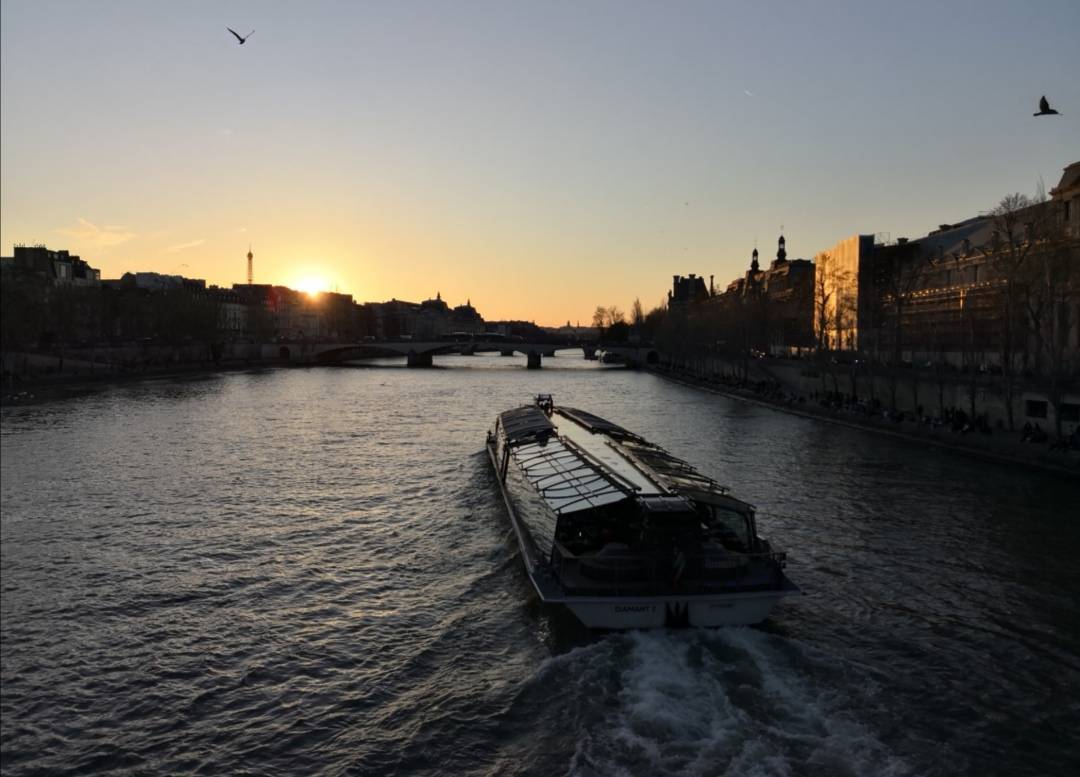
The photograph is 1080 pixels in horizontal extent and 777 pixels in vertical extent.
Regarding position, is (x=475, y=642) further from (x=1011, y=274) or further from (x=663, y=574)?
(x=1011, y=274)

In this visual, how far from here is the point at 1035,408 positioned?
1507 inches

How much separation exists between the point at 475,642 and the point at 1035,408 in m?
34.7

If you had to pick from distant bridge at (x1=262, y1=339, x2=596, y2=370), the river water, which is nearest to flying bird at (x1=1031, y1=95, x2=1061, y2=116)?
the river water

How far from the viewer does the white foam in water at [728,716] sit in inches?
387

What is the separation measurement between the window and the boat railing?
30892 mm

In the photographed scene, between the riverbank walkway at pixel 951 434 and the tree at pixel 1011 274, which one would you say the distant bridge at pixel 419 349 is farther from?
the tree at pixel 1011 274

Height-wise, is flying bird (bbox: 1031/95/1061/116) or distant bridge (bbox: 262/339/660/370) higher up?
flying bird (bbox: 1031/95/1061/116)

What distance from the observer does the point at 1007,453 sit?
3125cm

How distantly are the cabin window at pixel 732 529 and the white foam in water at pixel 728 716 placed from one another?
6.50ft

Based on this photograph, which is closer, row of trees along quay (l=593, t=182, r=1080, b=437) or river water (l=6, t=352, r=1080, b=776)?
river water (l=6, t=352, r=1080, b=776)

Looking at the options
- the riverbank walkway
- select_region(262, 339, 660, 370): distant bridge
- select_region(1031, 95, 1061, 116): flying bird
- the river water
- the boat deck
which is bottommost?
the river water

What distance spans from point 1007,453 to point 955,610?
18654mm

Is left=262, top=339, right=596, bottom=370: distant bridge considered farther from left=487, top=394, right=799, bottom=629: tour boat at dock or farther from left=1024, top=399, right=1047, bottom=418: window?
left=487, top=394, right=799, bottom=629: tour boat at dock

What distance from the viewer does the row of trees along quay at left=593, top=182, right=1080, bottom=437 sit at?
124ft
